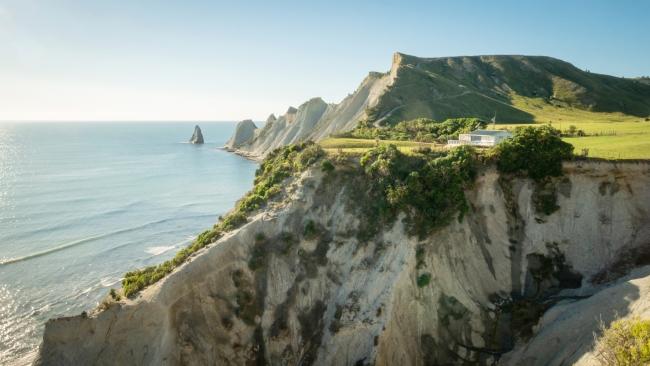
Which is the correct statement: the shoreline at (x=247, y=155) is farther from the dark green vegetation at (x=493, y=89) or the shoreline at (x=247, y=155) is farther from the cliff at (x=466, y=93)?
the dark green vegetation at (x=493, y=89)

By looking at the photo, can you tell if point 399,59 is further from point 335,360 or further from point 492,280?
point 335,360

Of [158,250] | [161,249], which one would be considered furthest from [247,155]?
[158,250]

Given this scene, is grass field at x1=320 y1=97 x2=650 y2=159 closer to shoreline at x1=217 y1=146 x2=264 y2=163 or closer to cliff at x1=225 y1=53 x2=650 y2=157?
cliff at x1=225 y1=53 x2=650 y2=157

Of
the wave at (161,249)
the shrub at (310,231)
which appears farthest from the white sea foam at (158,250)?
the shrub at (310,231)

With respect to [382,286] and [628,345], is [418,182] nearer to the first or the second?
[382,286]

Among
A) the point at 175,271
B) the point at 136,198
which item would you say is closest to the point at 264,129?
the point at 136,198
